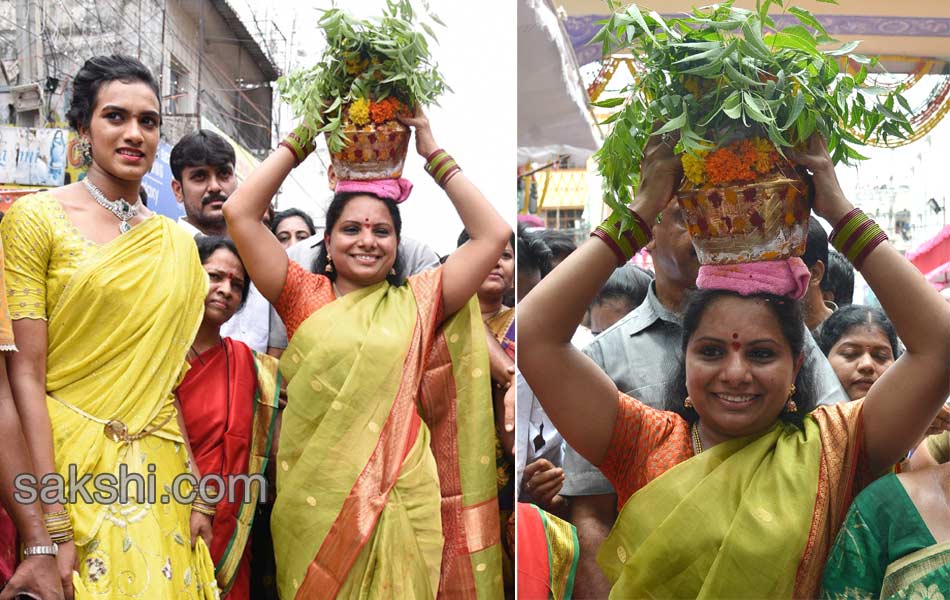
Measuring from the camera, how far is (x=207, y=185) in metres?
3.57

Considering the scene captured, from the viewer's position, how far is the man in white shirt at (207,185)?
3.52m

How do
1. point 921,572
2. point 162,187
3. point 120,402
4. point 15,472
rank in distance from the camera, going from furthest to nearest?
point 162,187 → point 120,402 → point 15,472 → point 921,572

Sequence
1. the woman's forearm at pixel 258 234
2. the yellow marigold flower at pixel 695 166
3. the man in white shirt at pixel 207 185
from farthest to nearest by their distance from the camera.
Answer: the man in white shirt at pixel 207 185 → the woman's forearm at pixel 258 234 → the yellow marigold flower at pixel 695 166

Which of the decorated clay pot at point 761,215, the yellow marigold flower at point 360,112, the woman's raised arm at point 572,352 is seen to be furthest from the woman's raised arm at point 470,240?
the decorated clay pot at point 761,215

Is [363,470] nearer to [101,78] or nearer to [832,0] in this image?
[101,78]

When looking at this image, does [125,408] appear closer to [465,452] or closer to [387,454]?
[387,454]

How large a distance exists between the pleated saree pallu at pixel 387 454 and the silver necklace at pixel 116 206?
Result: 0.62 meters

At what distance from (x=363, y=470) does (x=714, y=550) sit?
3.51 feet

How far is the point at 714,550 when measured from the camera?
294 centimetres

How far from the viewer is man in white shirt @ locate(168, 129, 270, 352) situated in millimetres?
3520

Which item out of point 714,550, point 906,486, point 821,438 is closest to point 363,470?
point 714,550

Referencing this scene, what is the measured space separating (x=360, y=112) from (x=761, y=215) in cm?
130

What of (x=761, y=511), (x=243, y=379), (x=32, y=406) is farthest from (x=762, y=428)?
(x=32, y=406)

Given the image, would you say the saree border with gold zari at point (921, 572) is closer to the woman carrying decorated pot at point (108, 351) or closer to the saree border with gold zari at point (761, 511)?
the saree border with gold zari at point (761, 511)
